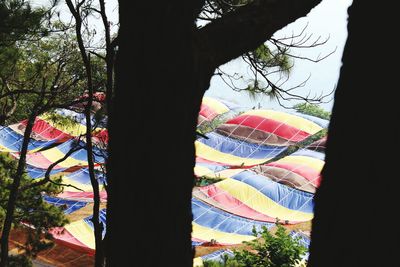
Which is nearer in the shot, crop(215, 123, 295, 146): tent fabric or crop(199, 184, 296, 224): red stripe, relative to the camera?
crop(199, 184, 296, 224): red stripe

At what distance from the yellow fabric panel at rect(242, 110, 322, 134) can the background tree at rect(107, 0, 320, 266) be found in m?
19.4

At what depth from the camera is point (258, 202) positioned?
596 inches

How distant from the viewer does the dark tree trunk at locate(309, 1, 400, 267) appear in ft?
3.49

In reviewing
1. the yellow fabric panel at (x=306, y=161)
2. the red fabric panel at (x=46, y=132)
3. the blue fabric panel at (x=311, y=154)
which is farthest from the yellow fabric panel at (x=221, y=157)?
the red fabric panel at (x=46, y=132)

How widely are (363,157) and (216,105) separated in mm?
22558

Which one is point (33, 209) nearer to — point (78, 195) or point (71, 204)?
point (71, 204)

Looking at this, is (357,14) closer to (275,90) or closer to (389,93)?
(389,93)

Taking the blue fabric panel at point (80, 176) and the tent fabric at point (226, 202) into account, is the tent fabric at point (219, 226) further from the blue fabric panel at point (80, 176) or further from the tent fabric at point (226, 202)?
the blue fabric panel at point (80, 176)

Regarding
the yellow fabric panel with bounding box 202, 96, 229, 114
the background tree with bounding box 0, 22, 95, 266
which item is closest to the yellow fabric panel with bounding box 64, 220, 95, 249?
the background tree with bounding box 0, 22, 95, 266

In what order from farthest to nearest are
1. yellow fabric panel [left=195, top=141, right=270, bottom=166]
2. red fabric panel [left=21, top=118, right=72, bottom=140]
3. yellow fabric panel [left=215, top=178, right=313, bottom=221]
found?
1. red fabric panel [left=21, top=118, right=72, bottom=140]
2. yellow fabric panel [left=195, top=141, right=270, bottom=166]
3. yellow fabric panel [left=215, top=178, right=313, bottom=221]

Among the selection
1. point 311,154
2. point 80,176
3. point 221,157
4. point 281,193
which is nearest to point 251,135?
point 221,157

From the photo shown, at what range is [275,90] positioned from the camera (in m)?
3.88

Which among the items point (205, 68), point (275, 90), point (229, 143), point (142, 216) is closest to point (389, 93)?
point (205, 68)

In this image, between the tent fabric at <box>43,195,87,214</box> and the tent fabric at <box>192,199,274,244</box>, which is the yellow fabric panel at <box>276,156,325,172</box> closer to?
the tent fabric at <box>192,199,274,244</box>
